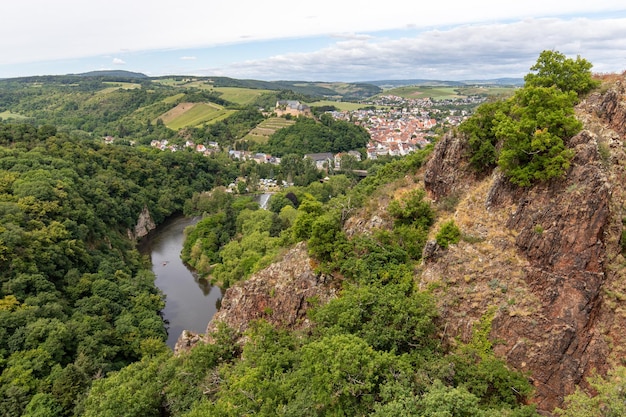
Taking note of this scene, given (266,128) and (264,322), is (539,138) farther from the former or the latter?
(266,128)

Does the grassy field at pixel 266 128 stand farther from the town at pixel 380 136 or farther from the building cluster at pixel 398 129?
the building cluster at pixel 398 129

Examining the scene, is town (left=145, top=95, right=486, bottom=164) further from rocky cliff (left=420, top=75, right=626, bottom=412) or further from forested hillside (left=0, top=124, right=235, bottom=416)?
rocky cliff (left=420, top=75, right=626, bottom=412)

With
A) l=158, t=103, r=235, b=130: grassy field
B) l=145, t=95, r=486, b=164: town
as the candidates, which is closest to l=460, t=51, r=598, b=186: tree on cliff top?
l=145, t=95, r=486, b=164: town

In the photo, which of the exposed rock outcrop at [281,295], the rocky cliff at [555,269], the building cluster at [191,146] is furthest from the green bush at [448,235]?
the building cluster at [191,146]

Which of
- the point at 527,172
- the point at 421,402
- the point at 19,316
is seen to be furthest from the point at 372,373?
the point at 19,316

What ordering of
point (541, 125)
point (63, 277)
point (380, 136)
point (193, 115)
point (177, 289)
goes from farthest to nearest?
point (193, 115)
point (380, 136)
point (177, 289)
point (63, 277)
point (541, 125)

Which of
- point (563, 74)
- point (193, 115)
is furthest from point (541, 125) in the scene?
point (193, 115)

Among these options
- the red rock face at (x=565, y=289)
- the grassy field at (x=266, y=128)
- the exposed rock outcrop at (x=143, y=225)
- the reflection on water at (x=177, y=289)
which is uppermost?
the grassy field at (x=266, y=128)
